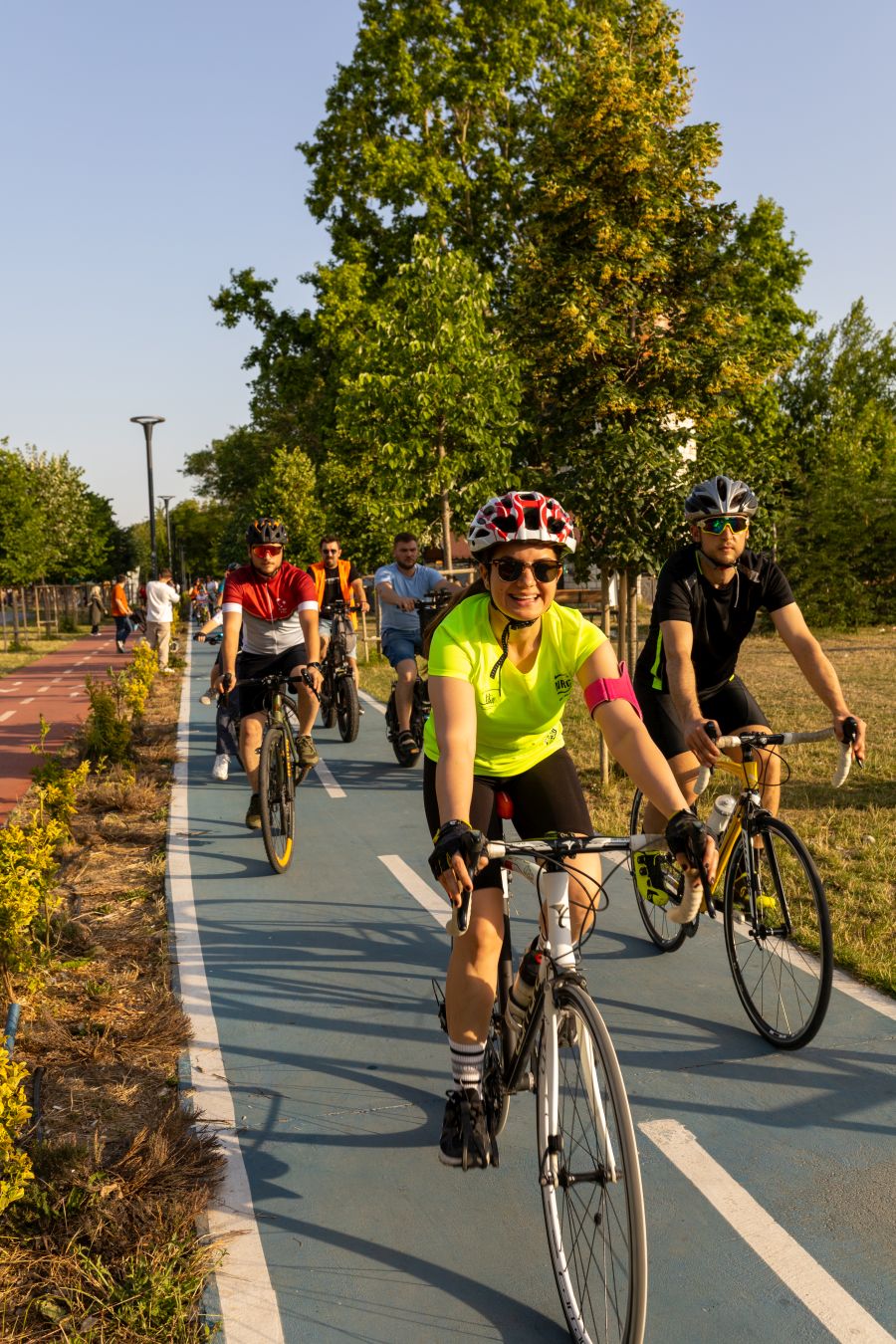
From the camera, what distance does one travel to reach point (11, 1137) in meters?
3.16

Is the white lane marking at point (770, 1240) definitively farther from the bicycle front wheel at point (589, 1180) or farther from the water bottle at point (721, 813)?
the water bottle at point (721, 813)

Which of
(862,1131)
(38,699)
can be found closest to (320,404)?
(38,699)

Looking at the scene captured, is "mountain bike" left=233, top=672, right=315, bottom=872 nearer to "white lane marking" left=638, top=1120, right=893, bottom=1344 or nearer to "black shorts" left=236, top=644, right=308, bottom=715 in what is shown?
"black shorts" left=236, top=644, right=308, bottom=715

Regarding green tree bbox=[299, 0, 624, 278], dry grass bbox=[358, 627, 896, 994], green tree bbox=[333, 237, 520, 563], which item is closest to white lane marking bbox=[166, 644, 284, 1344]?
dry grass bbox=[358, 627, 896, 994]

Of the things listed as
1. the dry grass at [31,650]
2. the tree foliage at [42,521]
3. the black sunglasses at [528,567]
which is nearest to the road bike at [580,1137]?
the black sunglasses at [528,567]

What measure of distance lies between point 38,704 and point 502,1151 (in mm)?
16285

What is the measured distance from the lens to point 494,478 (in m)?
16.3

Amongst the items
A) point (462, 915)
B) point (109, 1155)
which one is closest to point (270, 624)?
point (109, 1155)

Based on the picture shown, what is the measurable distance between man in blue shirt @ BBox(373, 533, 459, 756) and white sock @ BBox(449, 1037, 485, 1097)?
6.61 meters

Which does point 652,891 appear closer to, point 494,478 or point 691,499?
point 691,499

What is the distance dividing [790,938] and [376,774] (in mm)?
6291

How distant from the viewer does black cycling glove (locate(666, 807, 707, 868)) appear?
8.83 ft

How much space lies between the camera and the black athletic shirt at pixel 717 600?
486 centimetres

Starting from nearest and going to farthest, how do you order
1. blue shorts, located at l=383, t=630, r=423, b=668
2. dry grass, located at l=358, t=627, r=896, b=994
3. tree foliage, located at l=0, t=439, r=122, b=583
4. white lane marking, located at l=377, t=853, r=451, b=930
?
dry grass, located at l=358, t=627, r=896, b=994
white lane marking, located at l=377, t=853, r=451, b=930
blue shorts, located at l=383, t=630, r=423, b=668
tree foliage, located at l=0, t=439, r=122, b=583
